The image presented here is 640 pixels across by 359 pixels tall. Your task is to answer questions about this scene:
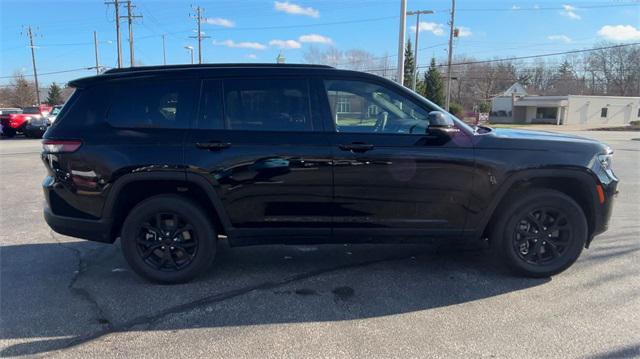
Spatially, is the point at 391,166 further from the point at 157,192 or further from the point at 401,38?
the point at 401,38

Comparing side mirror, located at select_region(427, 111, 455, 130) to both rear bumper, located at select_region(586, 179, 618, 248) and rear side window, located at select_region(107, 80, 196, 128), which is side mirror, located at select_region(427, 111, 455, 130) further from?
rear side window, located at select_region(107, 80, 196, 128)

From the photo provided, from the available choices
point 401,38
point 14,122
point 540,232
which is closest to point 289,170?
point 540,232

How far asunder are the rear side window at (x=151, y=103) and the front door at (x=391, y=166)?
131 cm

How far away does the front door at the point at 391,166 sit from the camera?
3.88 meters

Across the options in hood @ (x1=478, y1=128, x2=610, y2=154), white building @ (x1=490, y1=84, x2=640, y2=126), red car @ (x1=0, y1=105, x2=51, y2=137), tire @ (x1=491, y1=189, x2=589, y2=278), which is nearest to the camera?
hood @ (x1=478, y1=128, x2=610, y2=154)

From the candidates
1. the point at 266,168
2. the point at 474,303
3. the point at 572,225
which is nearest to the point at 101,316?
the point at 266,168

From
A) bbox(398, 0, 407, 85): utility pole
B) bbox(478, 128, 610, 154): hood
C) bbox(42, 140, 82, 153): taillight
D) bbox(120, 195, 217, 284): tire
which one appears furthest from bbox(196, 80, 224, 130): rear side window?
bbox(398, 0, 407, 85): utility pole

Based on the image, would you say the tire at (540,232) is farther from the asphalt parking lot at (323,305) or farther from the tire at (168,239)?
the tire at (168,239)

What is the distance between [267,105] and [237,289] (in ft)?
5.57

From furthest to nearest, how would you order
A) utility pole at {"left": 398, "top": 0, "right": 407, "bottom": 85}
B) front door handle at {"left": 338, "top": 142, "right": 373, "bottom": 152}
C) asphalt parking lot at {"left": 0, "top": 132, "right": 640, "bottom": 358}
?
utility pole at {"left": 398, "top": 0, "right": 407, "bottom": 85}
front door handle at {"left": 338, "top": 142, "right": 373, "bottom": 152}
asphalt parking lot at {"left": 0, "top": 132, "right": 640, "bottom": 358}

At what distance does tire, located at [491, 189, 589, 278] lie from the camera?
161 inches

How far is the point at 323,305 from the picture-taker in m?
3.68

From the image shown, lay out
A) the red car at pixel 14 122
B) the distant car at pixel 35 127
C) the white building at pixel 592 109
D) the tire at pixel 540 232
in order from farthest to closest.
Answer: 1. the white building at pixel 592 109
2. the red car at pixel 14 122
3. the distant car at pixel 35 127
4. the tire at pixel 540 232

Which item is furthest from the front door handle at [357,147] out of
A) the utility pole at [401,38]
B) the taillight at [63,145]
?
the utility pole at [401,38]
